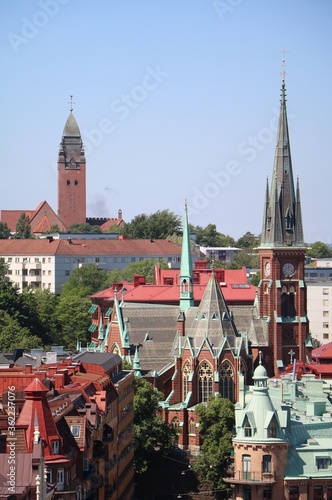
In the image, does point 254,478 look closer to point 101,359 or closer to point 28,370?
point 28,370

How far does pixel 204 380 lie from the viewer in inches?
5920

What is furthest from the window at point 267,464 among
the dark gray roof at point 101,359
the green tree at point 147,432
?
the green tree at point 147,432

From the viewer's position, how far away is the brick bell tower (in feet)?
527

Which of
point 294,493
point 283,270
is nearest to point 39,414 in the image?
point 294,493

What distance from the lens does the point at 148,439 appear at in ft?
426

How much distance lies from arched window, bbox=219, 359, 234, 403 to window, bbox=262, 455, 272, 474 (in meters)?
52.1

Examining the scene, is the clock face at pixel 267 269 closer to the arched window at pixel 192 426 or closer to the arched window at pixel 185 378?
the arched window at pixel 185 378

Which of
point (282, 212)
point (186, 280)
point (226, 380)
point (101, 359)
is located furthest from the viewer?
point (186, 280)

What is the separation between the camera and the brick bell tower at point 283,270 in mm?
160625

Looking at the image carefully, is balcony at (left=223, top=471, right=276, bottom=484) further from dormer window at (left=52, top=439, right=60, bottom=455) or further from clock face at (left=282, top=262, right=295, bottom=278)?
clock face at (left=282, top=262, right=295, bottom=278)

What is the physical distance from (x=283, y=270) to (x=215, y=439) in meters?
34.3

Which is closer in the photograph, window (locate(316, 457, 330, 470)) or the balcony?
the balcony

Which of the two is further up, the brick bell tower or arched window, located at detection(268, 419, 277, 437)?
the brick bell tower

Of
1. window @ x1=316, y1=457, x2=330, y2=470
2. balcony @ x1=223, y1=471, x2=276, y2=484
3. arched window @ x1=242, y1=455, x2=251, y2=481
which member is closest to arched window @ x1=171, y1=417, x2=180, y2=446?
arched window @ x1=242, y1=455, x2=251, y2=481
